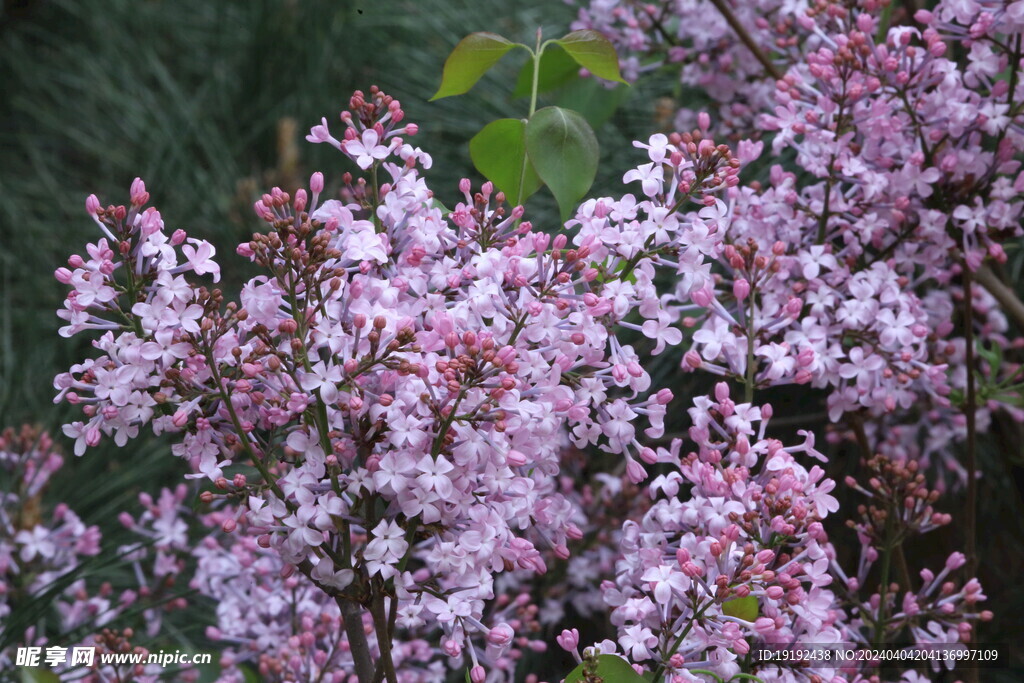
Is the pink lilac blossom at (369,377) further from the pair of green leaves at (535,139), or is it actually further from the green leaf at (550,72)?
the green leaf at (550,72)

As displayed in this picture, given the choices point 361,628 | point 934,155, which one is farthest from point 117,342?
point 934,155

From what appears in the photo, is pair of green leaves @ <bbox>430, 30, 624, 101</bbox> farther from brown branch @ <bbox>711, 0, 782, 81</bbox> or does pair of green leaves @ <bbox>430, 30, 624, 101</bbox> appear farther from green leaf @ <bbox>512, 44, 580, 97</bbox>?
brown branch @ <bbox>711, 0, 782, 81</bbox>

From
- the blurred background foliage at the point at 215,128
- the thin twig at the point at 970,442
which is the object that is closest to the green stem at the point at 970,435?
the thin twig at the point at 970,442

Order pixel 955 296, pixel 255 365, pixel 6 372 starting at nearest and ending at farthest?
pixel 255 365, pixel 955 296, pixel 6 372

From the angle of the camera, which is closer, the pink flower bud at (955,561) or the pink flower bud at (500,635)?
the pink flower bud at (500,635)

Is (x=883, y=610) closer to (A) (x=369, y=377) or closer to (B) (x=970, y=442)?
(B) (x=970, y=442)

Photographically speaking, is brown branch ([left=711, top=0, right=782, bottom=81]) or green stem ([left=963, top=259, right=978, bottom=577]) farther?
brown branch ([left=711, top=0, right=782, bottom=81])

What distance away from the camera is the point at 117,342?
39 cm

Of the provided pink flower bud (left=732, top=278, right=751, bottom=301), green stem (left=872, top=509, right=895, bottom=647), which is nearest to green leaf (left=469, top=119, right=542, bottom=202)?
pink flower bud (left=732, top=278, right=751, bottom=301)

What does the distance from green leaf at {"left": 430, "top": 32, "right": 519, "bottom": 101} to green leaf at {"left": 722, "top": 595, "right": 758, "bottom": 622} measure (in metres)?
0.26

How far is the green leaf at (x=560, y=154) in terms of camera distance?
0.47 meters

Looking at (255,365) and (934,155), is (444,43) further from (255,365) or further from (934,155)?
(255,365)

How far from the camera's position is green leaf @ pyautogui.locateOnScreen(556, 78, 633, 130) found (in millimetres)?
770

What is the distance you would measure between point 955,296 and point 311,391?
53 cm
